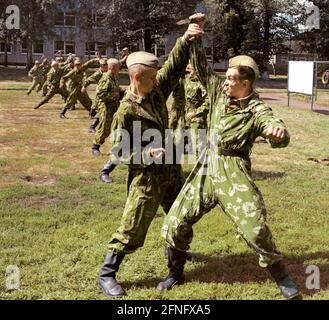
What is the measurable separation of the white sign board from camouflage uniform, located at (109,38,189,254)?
1719cm

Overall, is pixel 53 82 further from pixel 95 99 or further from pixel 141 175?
pixel 141 175

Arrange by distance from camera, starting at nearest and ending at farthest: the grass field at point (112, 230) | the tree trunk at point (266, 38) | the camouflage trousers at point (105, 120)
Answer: the grass field at point (112, 230)
the camouflage trousers at point (105, 120)
the tree trunk at point (266, 38)

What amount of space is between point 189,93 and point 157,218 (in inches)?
111

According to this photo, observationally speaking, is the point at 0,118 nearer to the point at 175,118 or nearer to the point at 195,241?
the point at 175,118

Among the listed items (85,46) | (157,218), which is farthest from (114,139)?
(85,46)

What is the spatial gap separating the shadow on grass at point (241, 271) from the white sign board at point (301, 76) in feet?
53.7

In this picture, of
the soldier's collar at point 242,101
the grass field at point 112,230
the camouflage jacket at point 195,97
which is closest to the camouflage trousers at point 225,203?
the soldier's collar at point 242,101

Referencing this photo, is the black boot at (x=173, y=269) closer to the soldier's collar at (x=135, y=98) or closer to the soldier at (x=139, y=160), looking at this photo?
the soldier at (x=139, y=160)

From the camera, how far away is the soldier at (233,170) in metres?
4.00

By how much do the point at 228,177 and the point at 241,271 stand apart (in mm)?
1289

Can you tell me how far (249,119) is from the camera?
13.2 ft

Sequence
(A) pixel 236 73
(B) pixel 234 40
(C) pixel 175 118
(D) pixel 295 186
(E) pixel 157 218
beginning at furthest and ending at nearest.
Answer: (B) pixel 234 40, (C) pixel 175 118, (D) pixel 295 186, (E) pixel 157 218, (A) pixel 236 73

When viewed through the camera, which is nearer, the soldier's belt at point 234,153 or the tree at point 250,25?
the soldier's belt at point 234,153

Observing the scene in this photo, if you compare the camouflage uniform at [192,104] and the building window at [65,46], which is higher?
the building window at [65,46]
